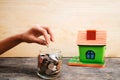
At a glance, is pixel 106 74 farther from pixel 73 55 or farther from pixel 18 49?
pixel 18 49

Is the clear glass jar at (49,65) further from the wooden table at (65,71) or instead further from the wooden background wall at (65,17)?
the wooden background wall at (65,17)

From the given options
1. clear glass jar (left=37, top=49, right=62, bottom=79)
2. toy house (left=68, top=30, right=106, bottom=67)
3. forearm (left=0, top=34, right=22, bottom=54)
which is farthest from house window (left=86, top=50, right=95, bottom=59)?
forearm (left=0, top=34, right=22, bottom=54)

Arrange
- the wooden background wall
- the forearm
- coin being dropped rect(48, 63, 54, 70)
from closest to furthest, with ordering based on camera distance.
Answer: coin being dropped rect(48, 63, 54, 70) < the forearm < the wooden background wall

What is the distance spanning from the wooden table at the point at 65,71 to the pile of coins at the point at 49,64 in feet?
0.13

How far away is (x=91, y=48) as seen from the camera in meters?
1.23

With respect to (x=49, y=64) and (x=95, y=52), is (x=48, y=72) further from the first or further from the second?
(x=95, y=52)

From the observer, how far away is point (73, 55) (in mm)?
1461

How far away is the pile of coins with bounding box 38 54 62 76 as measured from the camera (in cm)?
105

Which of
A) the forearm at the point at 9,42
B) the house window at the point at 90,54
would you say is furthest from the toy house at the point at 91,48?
the forearm at the point at 9,42

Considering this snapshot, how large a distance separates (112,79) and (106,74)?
0.07 meters

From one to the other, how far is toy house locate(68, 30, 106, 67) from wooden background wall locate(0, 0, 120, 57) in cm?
18

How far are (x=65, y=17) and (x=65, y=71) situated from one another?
0.39 metres

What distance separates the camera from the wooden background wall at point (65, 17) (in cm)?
142

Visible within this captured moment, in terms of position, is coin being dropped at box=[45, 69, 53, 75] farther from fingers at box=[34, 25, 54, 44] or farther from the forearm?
the forearm
